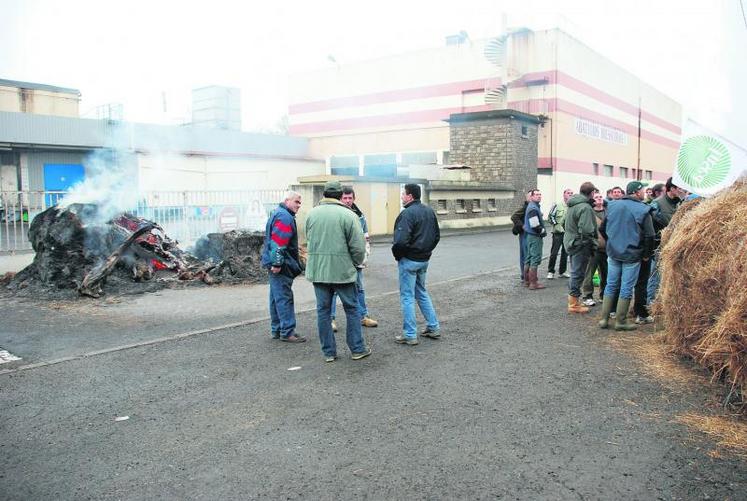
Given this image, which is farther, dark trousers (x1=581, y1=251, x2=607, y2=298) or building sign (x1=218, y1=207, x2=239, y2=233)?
building sign (x1=218, y1=207, x2=239, y2=233)

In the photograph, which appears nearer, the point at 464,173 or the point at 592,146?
the point at 464,173

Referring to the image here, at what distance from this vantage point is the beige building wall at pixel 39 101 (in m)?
27.2

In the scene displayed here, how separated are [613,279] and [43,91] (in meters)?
29.7

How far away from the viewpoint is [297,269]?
22.0 ft

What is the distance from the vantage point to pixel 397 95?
40.4 meters

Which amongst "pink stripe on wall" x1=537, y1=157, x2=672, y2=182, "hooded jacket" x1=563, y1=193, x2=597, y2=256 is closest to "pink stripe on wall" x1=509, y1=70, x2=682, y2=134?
"pink stripe on wall" x1=537, y1=157, x2=672, y2=182

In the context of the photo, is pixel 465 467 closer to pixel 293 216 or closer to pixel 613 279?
pixel 293 216

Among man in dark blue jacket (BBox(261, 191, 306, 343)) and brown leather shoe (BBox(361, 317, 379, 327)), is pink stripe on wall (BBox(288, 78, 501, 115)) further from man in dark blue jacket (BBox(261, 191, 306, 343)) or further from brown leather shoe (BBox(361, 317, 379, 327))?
man in dark blue jacket (BBox(261, 191, 306, 343))

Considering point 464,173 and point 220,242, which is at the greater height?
point 464,173

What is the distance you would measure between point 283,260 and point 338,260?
3.34 feet

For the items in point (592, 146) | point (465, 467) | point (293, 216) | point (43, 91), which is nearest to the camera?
point (465, 467)

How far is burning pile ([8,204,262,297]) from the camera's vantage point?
9719mm

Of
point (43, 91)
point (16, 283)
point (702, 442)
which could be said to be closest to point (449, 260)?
point (16, 283)

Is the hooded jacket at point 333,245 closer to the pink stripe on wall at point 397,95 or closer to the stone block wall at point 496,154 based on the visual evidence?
the stone block wall at point 496,154
